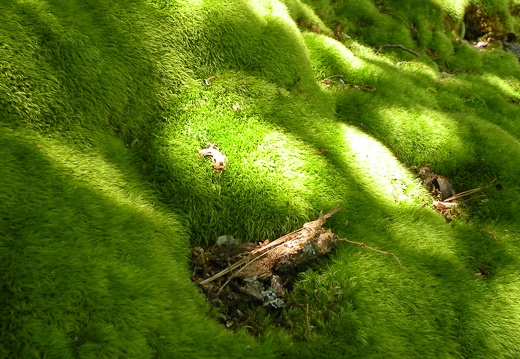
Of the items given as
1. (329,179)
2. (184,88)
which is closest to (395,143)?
(329,179)

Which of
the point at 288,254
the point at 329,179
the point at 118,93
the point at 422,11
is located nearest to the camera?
the point at 288,254

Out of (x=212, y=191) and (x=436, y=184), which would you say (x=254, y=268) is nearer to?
(x=212, y=191)

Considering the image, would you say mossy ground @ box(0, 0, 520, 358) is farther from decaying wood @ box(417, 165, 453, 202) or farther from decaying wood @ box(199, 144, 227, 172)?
decaying wood @ box(417, 165, 453, 202)

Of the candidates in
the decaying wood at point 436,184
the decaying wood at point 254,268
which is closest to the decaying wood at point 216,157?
the decaying wood at point 254,268

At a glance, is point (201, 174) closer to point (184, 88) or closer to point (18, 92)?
point (184, 88)

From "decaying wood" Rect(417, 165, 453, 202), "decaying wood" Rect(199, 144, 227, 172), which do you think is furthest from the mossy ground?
"decaying wood" Rect(417, 165, 453, 202)

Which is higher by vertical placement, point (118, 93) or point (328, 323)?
point (118, 93)
